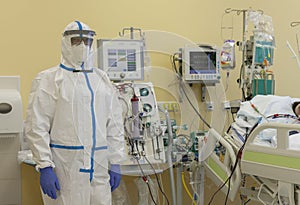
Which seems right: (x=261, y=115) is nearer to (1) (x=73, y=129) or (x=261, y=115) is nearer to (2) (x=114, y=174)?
(2) (x=114, y=174)

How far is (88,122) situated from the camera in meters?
2.30

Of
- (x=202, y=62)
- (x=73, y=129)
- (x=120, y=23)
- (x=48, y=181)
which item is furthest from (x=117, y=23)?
(x=48, y=181)

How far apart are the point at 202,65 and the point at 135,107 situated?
993mm

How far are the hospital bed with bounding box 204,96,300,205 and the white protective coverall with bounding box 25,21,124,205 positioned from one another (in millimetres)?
631

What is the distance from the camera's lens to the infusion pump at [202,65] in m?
3.28

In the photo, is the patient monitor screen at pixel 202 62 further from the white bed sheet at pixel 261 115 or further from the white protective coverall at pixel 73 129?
the white protective coverall at pixel 73 129

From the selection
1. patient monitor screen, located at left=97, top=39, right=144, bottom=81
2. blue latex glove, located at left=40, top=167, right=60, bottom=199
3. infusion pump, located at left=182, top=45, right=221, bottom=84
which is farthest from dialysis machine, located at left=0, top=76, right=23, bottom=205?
infusion pump, located at left=182, top=45, right=221, bottom=84

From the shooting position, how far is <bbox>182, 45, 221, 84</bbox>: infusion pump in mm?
3279

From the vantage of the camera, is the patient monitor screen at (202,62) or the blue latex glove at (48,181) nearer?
the blue latex glove at (48,181)

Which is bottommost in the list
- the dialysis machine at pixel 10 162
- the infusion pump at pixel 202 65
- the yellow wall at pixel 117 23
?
the dialysis machine at pixel 10 162

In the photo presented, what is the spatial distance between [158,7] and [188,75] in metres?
0.70

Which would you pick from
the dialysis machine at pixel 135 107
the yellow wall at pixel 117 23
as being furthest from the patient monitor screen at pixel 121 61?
the yellow wall at pixel 117 23

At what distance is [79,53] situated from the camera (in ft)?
7.73

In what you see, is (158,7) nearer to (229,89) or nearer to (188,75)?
(188,75)
